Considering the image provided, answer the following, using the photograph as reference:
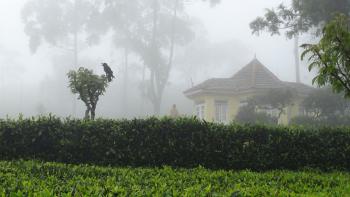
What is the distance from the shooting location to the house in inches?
1350

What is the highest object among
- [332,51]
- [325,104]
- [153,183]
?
[325,104]

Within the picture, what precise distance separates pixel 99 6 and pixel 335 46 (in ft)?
158

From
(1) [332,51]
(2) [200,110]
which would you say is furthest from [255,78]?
(1) [332,51]

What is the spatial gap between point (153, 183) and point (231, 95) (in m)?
28.6

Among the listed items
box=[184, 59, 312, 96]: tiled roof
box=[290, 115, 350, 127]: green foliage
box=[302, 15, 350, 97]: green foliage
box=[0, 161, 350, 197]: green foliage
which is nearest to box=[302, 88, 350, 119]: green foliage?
box=[290, 115, 350, 127]: green foliage

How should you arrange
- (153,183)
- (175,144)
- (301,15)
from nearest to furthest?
(153,183) < (175,144) < (301,15)

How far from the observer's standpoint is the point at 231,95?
35562 mm

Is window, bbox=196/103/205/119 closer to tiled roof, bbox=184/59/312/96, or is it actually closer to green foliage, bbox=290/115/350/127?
tiled roof, bbox=184/59/312/96

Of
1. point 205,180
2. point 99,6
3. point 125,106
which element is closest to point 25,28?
point 99,6

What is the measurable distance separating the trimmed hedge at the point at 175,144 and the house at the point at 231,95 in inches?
878

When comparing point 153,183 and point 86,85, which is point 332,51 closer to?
point 153,183

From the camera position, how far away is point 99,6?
5506 cm

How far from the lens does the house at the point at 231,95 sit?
112 feet

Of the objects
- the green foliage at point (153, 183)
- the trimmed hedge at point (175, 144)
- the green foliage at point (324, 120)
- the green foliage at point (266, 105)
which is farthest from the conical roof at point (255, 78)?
the green foliage at point (153, 183)
